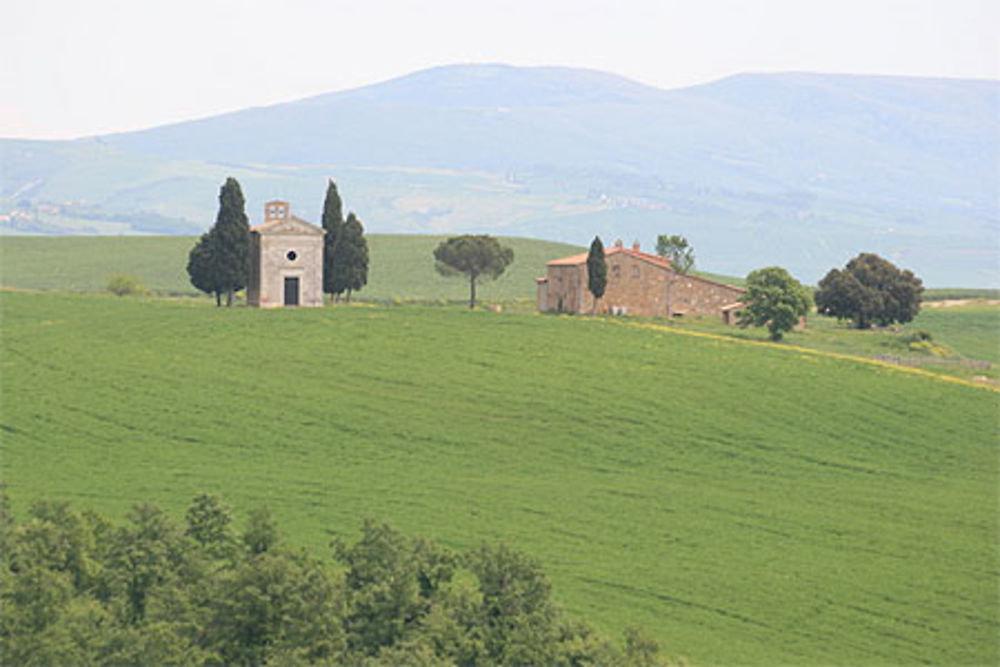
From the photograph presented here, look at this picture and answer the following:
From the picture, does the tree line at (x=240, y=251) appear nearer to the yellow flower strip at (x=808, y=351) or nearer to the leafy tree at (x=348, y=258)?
the leafy tree at (x=348, y=258)

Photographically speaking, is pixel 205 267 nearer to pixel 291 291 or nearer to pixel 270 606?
pixel 291 291

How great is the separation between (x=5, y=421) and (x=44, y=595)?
30.1 metres

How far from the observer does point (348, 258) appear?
333 feet

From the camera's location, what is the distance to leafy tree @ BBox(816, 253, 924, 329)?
115562 mm

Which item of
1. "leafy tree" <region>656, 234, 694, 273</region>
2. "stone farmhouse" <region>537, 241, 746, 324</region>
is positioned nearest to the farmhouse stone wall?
"stone farmhouse" <region>537, 241, 746, 324</region>

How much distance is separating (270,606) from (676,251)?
82.1m

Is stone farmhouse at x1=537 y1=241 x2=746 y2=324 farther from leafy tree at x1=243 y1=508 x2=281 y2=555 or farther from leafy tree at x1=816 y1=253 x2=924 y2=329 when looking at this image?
leafy tree at x1=243 y1=508 x2=281 y2=555

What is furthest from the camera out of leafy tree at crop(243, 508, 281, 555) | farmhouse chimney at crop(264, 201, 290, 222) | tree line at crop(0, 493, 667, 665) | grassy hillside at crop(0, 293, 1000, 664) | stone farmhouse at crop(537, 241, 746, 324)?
stone farmhouse at crop(537, 241, 746, 324)

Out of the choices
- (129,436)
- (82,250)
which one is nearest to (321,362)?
(129,436)

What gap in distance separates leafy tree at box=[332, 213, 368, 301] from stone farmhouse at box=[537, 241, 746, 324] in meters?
14.8

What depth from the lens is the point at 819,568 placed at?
51125 mm

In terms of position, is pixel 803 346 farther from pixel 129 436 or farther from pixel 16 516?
pixel 16 516

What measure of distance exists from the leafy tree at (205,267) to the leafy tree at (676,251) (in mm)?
35273

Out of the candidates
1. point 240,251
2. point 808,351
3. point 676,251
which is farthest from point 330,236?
point 808,351
